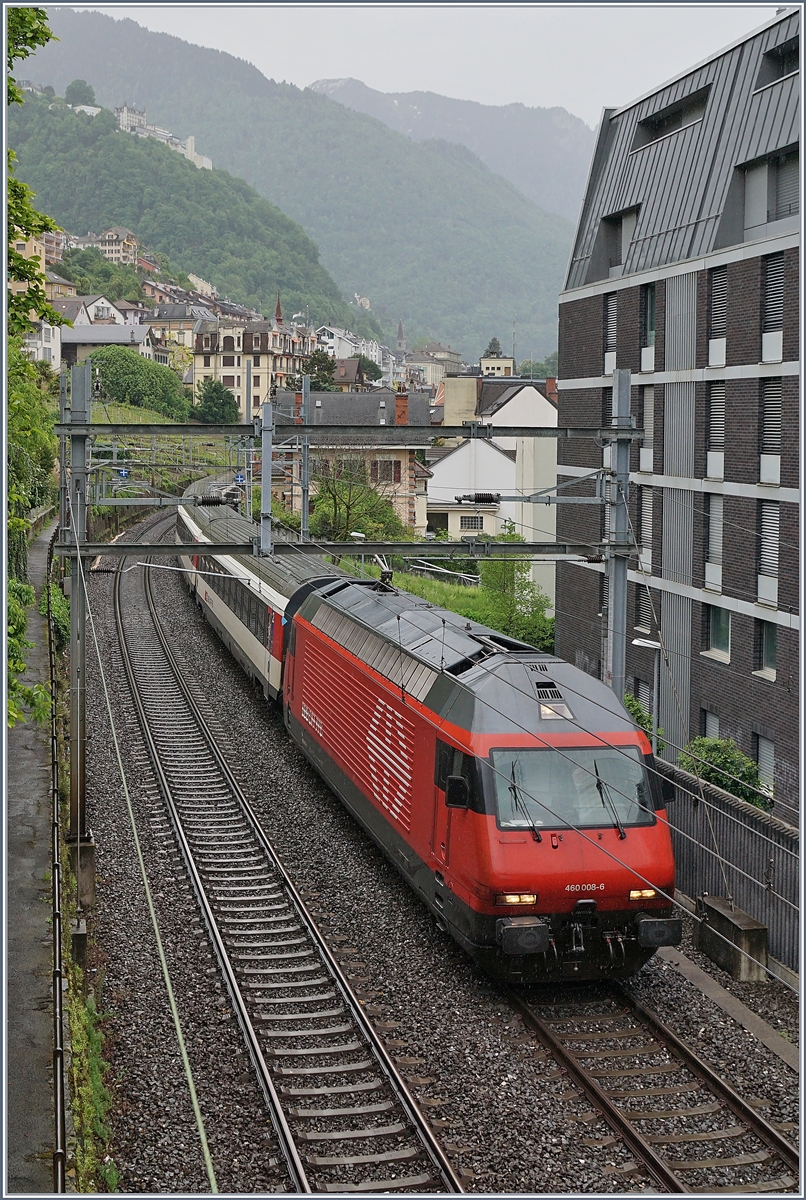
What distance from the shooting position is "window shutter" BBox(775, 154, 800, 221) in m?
24.3

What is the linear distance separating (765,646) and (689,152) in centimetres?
1216

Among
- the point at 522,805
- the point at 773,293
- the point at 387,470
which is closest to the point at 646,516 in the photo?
the point at 773,293

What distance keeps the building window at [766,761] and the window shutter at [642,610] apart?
5666 millimetres

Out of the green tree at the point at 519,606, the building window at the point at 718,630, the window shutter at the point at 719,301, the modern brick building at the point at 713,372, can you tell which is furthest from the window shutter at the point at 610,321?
the green tree at the point at 519,606

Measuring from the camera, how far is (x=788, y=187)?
969 inches

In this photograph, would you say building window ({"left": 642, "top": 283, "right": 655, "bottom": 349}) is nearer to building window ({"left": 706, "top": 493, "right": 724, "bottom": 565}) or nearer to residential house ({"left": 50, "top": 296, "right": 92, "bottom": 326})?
building window ({"left": 706, "top": 493, "right": 724, "bottom": 565})

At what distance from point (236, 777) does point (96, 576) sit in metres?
29.4

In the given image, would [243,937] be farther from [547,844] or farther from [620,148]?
[620,148]

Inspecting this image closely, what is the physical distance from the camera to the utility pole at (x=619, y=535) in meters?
16.9

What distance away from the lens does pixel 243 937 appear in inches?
603

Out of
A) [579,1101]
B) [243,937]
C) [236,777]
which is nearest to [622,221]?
[236,777]

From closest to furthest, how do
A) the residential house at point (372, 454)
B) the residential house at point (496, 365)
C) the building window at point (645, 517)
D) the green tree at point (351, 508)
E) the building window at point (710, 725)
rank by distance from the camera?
the building window at point (710, 725) → the building window at point (645, 517) → the green tree at point (351, 508) → the residential house at point (372, 454) → the residential house at point (496, 365)

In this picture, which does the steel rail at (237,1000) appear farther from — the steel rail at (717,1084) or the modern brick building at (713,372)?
the modern brick building at (713,372)

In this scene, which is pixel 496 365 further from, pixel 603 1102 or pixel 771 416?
pixel 603 1102
